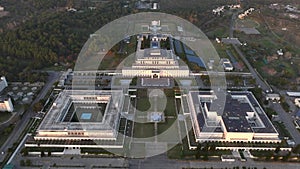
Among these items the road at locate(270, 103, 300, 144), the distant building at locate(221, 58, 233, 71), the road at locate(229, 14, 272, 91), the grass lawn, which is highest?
the distant building at locate(221, 58, 233, 71)

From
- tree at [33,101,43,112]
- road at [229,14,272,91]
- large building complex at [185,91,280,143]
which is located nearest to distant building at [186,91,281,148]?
large building complex at [185,91,280,143]

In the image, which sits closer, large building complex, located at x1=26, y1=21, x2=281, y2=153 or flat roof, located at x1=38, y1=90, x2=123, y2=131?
large building complex, located at x1=26, y1=21, x2=281, y2=153

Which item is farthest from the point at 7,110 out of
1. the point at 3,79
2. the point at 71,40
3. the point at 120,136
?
the point at 71,40

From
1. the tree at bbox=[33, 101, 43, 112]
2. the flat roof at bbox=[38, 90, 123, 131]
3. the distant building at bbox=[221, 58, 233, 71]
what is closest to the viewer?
the flat roof at bbox=[38, 90, 123, 131]

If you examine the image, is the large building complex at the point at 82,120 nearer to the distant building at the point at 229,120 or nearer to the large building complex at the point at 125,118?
the large building complex at the point at 125,118

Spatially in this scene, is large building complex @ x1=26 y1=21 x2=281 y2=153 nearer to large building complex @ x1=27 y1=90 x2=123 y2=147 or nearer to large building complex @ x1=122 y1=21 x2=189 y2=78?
large building complex @ x1=27 y1=90 x2=123 y2=147

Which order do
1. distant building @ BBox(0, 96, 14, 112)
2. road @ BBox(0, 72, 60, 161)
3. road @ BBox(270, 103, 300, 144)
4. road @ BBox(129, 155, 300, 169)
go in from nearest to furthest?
road @ BBox(129, 155, 300, 169), road @ BBox(0, 72, 60, 161), road @ BBox(270, 103, 300, 144), distant building @ BBox(0, 96, 14, 112)

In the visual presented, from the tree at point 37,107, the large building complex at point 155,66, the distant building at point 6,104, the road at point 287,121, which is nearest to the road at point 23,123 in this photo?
the tree at point 37,107
